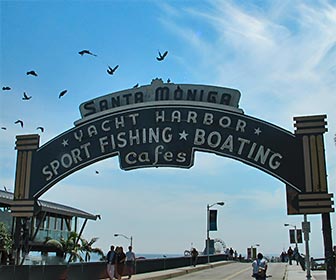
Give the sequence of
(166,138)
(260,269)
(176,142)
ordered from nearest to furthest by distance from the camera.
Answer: (260,269)
(176,142)
(166,138)

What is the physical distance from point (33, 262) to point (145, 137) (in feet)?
29.3

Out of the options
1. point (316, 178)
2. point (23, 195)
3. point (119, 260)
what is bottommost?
point (119, 260)

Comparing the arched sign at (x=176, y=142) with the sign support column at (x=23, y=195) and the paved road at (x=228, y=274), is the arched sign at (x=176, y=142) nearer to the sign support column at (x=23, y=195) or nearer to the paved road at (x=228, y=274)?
the sign support column at (x=23, y=195)

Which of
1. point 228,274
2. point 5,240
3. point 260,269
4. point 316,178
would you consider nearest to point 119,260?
point 260,269

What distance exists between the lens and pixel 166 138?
65.0 feet

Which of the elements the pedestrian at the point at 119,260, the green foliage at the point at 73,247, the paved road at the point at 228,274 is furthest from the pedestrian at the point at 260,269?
the green foliage at the point at 73,247

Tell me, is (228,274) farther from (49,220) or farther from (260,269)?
(49,220)

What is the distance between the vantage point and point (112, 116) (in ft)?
67.1

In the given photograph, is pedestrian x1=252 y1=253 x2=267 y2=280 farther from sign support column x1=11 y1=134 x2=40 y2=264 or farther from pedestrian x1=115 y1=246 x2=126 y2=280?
sign support column x1=11 y1=134 x2=40 y2=264

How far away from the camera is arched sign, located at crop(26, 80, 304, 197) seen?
61.0 feet

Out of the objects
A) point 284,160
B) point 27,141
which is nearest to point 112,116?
point 27,141

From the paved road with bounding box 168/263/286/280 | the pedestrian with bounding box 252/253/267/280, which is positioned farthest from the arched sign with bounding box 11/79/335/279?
the paved road with bounding box 168/263/286/280

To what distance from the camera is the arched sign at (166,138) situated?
61.0ft

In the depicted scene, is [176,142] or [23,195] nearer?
[176,142]
